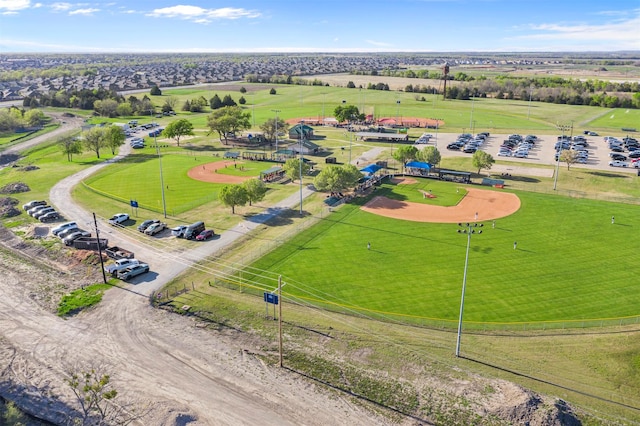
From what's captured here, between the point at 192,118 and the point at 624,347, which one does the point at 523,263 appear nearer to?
the point at 624,347

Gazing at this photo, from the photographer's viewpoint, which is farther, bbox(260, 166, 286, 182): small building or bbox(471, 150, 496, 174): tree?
bbox(471, 150, 496, 174): tree

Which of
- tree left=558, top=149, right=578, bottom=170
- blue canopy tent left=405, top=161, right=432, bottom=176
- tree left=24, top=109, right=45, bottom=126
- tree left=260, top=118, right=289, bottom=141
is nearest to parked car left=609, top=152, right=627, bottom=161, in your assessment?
tree left=558, top=149, right=578, bottom=170

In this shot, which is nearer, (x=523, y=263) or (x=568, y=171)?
(x=523, y=263)

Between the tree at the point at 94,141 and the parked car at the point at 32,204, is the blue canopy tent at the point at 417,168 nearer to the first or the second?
the parked car at the point at 32,204

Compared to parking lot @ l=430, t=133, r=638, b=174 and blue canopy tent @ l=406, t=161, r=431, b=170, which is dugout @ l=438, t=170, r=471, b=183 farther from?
parking lot @ l=430, t=133, r=638, b=174

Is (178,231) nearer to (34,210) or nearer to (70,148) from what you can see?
(34,210)

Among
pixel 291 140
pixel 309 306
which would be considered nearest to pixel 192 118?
pixel 291 140

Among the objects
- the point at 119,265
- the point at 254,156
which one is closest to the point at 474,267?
the point at 119,265
